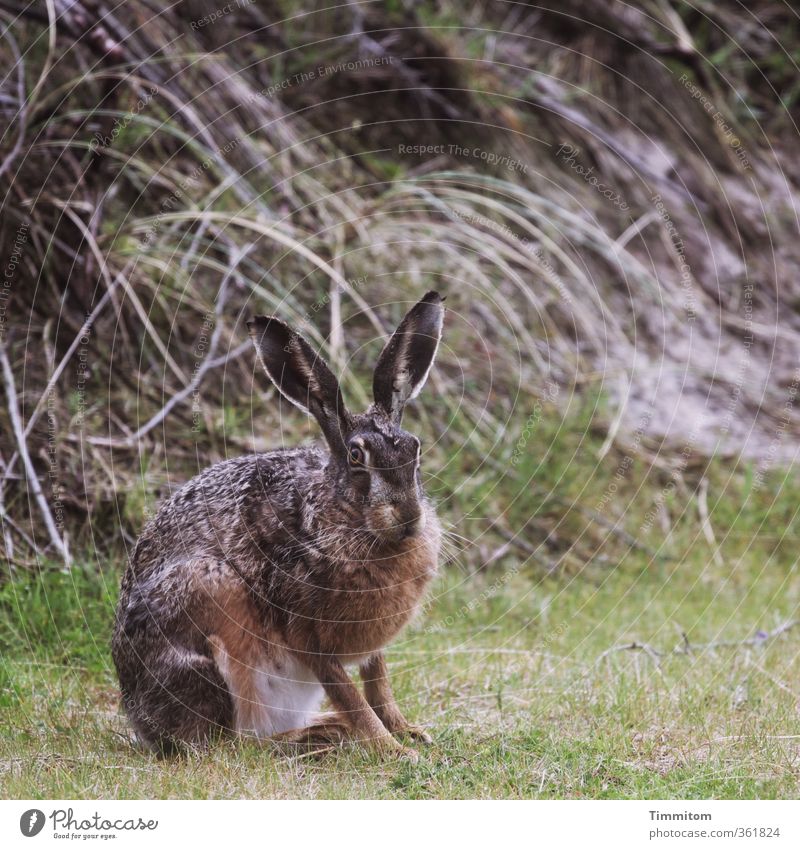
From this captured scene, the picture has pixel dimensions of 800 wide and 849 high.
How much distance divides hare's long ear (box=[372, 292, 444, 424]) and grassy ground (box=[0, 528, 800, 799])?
945 mm

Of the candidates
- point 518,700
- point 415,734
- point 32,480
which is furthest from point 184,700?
point 32,480

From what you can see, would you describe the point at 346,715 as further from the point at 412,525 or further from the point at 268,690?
the point at 412,525

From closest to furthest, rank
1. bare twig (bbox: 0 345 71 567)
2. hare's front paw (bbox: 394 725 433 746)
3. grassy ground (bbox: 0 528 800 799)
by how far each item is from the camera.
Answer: grassy ground (bbox: 0 528 800 799) < hare's front paw (bbox: 394 725 433 746) < bare twig (bbox: 0 345 71 567)

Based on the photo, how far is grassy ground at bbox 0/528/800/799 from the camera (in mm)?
3473

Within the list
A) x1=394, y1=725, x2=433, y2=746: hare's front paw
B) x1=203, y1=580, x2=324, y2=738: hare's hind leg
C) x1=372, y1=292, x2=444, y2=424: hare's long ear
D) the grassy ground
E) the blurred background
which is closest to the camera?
the grassy ground

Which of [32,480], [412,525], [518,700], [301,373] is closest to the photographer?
[412,525]

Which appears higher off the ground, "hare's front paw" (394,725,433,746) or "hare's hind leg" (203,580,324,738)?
"hare's hind leg" (203,580,324,738)

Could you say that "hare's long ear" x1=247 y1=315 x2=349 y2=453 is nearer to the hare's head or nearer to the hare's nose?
the hare's head

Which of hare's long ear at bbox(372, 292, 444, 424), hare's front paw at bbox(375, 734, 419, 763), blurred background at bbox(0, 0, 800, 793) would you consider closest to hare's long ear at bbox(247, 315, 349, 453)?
hare's long ear at bbox(372, 292, 444, 424)

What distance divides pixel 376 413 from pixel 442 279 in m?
3.20

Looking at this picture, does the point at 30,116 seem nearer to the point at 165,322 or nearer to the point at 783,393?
the point at 165,322

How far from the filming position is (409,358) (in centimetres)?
365

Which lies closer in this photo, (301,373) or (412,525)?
(412,525)

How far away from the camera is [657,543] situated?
249 inches
